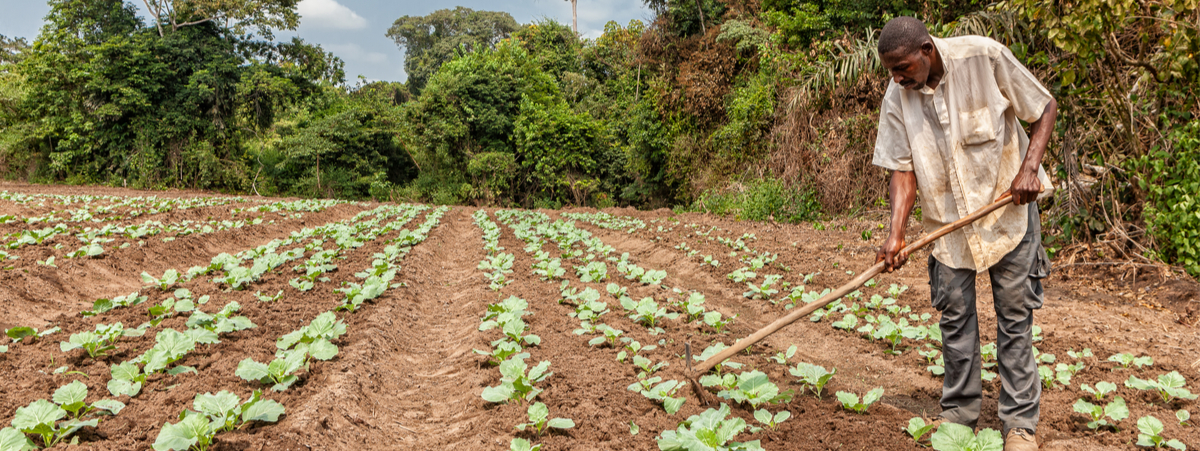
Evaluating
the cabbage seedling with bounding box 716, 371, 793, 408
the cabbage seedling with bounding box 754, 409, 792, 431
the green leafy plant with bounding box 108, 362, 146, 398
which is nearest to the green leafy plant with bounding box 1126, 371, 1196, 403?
the cabbage seedling with bounding box 716, 371, 793, 408

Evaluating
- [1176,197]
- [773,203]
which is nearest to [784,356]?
[1176,197]

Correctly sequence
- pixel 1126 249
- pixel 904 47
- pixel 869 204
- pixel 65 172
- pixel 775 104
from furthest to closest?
pixel 65 172 → pixel 775 104 → pixel 869 204 → pixel 1126 249 → pixel 904 47

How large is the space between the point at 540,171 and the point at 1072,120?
75.2 ft

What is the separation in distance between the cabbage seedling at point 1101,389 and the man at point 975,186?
728 millimetres

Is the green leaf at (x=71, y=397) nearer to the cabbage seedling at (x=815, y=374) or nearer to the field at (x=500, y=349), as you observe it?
the field at (x=500, y=349)

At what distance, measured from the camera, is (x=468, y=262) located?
9031 mm

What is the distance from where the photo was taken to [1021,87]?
2.63 meters

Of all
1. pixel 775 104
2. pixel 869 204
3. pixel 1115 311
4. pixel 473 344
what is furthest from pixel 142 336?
pixel 775 104

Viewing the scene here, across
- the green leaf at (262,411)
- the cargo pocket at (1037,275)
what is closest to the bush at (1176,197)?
the cargo pocket at (1037,275)

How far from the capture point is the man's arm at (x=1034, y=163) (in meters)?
2.50

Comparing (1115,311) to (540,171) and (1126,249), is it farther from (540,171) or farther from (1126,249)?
(540,171)

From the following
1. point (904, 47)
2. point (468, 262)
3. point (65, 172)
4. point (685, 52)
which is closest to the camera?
point (904, 47)

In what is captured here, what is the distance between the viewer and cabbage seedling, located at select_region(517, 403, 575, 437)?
281 centimetres

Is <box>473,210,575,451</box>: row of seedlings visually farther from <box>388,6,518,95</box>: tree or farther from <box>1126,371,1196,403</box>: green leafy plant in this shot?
<box>388,6,518,95</box>: tree
